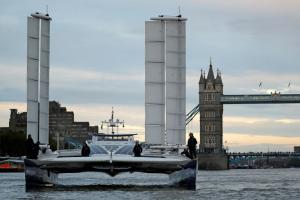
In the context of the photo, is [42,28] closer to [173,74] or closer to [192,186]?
[173,74]

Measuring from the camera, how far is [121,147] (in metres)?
52.5

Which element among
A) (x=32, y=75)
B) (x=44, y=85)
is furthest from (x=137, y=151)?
(x=32, y=75)

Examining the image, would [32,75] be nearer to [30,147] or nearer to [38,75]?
[38,75]

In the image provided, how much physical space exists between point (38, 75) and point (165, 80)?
945 cm

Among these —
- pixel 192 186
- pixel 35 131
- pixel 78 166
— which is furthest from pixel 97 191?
pixel 35 131

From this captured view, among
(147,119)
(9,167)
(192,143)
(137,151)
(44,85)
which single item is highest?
(44,85)

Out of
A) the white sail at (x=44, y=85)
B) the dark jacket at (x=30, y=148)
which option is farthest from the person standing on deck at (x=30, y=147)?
the white sail at (x=44, y=85)

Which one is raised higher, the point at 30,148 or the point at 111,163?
the point at 30,148

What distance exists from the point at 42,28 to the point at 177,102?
10.6 meters

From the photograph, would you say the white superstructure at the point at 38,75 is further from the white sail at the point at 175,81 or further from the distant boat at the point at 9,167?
the distant boat at the point at 9,167

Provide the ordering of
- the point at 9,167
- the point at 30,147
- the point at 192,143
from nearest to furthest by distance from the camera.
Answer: the point at 30,147, the point at 192,143, the point at 9,167

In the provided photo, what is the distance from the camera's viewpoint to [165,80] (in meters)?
64.2

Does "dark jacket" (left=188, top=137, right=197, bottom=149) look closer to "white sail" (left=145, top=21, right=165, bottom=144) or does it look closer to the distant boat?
"white sail" (left=145, top=21, right=165, bottom=144)

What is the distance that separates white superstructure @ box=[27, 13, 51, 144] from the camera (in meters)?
58.3
